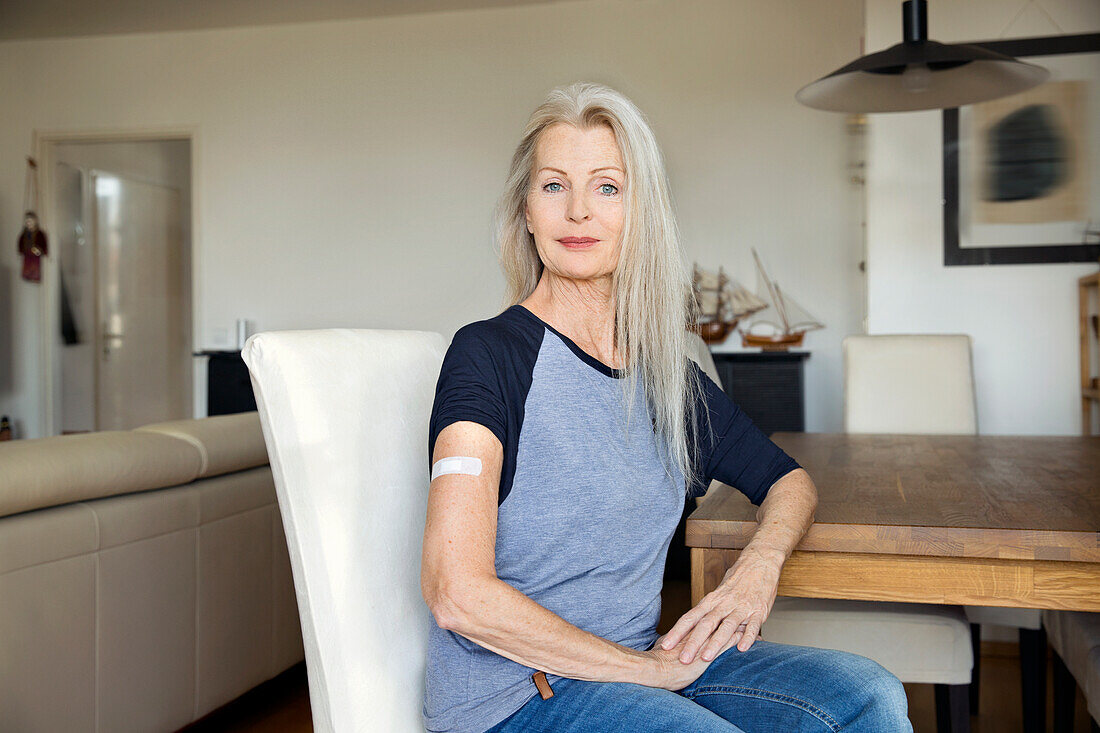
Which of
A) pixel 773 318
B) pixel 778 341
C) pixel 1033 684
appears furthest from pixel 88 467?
pixel 773 318

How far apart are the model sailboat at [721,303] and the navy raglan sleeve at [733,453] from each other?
141 inches

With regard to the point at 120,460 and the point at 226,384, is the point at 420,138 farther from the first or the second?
the point at 120,460

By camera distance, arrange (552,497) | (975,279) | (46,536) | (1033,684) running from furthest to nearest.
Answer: (975,279) < (1033,684) < (46,536) < (552,497)

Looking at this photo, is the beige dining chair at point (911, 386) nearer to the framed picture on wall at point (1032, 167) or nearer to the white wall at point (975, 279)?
the white wall at point (975, 279)

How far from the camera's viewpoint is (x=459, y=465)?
3.36 feet

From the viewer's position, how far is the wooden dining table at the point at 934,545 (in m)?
1.33

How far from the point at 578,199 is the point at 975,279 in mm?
2603

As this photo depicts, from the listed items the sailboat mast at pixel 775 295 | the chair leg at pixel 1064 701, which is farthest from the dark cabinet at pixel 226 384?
the chair leg at pixel 1064 701

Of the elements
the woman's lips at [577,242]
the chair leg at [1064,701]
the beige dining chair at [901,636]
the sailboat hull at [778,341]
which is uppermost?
the woman's lips at [577,242]

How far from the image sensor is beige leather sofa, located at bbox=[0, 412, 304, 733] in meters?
1.76

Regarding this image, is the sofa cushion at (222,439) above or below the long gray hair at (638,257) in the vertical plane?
below

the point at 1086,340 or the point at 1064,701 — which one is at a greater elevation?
the point at 1086,340

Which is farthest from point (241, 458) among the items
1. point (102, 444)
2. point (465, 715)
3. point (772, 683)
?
point (772, 683)

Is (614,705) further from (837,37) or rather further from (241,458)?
(837,37)
